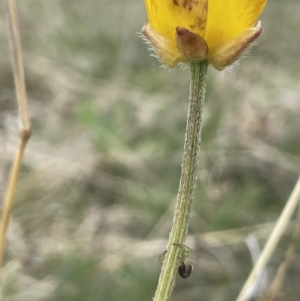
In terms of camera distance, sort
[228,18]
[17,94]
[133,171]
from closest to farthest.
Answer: [228,18]
[17,94]
[133,171]

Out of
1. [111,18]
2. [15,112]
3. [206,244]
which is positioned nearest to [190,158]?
[206,244]

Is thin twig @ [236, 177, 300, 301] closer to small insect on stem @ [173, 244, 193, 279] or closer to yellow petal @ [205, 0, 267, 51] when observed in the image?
small insect on stem @ [173, 244, 193, 279]

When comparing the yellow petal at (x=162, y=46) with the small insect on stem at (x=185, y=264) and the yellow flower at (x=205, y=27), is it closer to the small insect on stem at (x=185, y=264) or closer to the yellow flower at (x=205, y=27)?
the yellow flower at (x=205, y=27)

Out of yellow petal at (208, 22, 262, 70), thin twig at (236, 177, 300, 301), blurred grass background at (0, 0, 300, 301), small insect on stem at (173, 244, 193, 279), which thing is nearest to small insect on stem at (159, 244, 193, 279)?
small insect on stem at (173, 244, 193, 279)

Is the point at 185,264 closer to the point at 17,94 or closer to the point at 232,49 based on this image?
the point at 232,49

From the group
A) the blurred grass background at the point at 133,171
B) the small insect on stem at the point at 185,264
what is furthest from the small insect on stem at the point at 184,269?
the blurred grass background at the point at 133,171

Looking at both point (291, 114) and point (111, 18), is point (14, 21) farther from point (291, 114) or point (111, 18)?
point (111, 18)

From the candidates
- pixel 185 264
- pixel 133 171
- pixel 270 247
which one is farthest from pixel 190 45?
→ pixel 133 171
